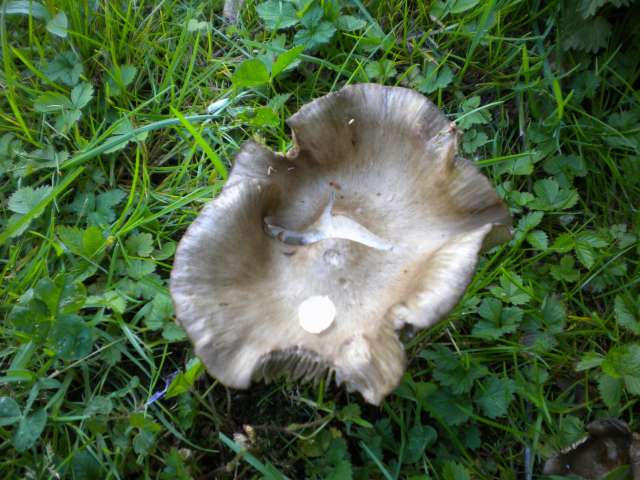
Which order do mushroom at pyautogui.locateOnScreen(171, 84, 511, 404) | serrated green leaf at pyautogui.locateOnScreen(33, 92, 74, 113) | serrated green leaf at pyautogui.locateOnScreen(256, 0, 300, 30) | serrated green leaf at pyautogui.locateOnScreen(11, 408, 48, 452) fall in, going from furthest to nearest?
serrated green leaf at pyautogui.locateOnScreen(256, 0, 300, 30) → serrated green leaf at pyautogui.locateOnScreen(33, 92, 74, 113) → serrated green leaf at pyautogui.locateOnScreen(11, 408, 48, 452) → mushroom at pyautogui.locateOnScreen(171, 84, 511, 404)

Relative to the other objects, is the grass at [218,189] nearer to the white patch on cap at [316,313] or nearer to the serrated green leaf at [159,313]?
the serrated green leaf at [159,313]

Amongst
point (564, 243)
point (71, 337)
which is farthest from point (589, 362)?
point (71, 337)

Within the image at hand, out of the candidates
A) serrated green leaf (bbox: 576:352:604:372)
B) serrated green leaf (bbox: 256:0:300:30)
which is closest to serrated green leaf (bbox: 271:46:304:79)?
serrated green leaf (bbox: 256:0:300:30)

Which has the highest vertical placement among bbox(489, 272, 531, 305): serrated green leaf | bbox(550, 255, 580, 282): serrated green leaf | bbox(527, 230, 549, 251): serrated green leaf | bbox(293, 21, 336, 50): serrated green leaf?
bbox(293, 21, 336, 50): serrated green leaf

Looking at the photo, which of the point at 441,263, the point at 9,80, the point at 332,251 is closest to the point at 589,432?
the point at 441,263

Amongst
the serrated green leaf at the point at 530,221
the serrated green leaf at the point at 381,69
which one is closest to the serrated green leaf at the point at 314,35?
the serrated green leaf at the point at 381,69

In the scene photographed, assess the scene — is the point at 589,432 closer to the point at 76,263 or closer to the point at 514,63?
the point at 514,63

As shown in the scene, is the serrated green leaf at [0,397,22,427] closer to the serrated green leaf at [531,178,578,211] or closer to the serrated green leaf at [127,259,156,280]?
the serrated green leaf at [127,259,156,280]
